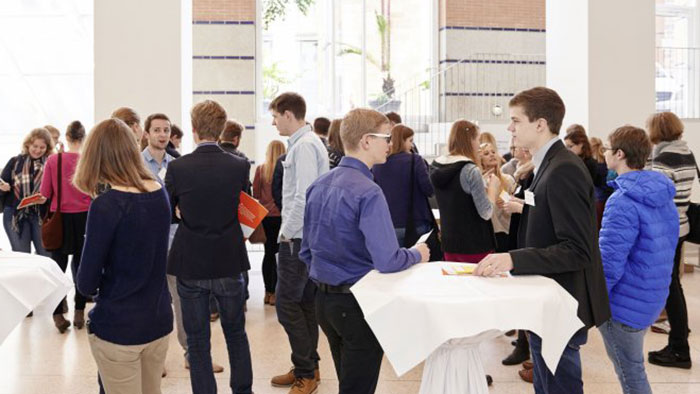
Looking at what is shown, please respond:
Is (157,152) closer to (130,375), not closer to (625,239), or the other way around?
(130,375)

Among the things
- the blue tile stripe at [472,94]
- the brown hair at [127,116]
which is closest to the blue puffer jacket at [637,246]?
the brown hair at [127,116]

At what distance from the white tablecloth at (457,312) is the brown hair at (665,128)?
2.93 metres

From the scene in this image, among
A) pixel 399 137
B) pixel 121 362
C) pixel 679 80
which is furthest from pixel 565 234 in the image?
pixel 679 80

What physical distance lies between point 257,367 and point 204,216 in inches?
61.9

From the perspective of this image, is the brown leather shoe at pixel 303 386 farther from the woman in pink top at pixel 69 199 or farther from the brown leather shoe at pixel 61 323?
the brown leather shoe at pixel 61 323

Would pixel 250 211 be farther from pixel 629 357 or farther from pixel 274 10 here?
pixel 274 10

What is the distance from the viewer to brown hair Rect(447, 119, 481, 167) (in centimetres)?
428

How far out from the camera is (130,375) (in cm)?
269

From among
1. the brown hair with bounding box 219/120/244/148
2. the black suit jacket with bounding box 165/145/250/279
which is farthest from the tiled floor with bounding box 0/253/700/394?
the brown hair with bounding box 219/120/244/148

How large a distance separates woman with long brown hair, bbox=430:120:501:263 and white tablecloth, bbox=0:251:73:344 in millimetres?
2265

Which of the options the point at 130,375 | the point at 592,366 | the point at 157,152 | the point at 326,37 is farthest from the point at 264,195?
the point at 326,37

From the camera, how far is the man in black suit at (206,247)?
3379 mm

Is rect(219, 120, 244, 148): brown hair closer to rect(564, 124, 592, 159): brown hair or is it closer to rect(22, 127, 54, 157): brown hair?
rect(22, 127, 54, 157): brown hair

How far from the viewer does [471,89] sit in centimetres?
1247
